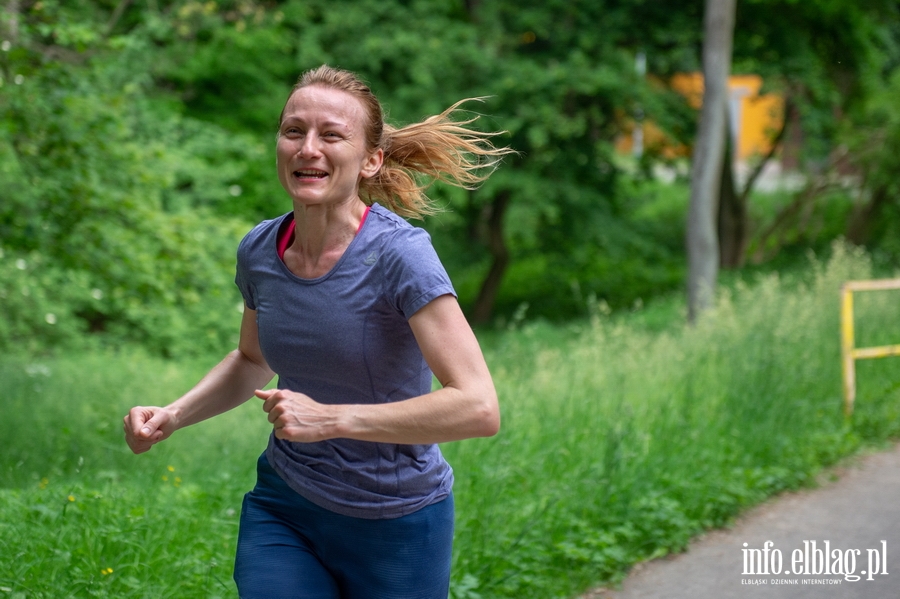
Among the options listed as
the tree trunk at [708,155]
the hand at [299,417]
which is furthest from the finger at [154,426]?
the tree trunk at [708,155]

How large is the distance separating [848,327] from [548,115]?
9388 mm

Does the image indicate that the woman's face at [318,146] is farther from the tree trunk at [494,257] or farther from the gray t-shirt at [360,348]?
the tree trunk at [494,257]

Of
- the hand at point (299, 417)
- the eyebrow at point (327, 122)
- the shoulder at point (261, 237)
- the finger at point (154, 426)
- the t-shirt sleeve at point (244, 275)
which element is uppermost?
the eyebrow at point (327, 122)

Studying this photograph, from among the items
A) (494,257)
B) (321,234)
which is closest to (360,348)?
(321,234)

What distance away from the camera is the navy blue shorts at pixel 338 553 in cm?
239

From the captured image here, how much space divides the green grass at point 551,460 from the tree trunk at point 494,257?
10727 millimetres

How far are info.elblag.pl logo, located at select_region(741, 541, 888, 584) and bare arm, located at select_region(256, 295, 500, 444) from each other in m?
3.31

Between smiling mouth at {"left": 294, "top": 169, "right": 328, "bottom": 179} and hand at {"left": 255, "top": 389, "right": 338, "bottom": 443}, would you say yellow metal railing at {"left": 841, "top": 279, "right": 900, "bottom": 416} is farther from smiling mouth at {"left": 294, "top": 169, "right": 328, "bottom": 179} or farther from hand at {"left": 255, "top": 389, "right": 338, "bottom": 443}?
hand at {"left": 255, "top": 389, "right": 338, "bottom": 443}

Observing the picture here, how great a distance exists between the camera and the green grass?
3926mm

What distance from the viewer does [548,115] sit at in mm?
16281

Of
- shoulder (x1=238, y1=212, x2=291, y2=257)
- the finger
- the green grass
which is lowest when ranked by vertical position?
the green grass

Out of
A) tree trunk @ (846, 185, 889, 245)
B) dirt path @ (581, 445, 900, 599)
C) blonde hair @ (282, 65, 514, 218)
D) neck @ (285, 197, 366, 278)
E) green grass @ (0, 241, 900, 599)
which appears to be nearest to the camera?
neck @ (285, 197, 366, 278)

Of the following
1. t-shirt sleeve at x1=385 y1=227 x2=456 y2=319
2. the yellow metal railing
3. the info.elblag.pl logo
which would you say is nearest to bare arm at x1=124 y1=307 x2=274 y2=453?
t-shirt sleeve at x1=385 y1=227 x2=456 y2=319

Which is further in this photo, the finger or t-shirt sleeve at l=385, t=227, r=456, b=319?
the finger
